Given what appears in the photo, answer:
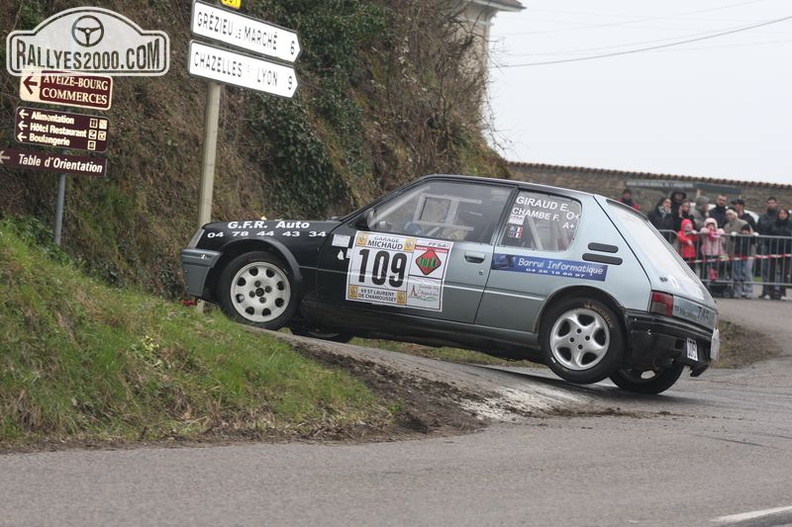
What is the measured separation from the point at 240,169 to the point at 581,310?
8.52m

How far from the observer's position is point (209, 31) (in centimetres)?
1243

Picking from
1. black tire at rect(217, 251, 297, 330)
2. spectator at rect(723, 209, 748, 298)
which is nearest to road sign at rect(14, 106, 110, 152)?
black tire at rect(217, 251, 297, 330)

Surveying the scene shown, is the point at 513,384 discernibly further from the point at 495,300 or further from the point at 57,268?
the point at 57,268

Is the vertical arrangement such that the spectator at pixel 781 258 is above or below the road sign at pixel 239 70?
below

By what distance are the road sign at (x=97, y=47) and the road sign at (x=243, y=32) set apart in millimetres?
631

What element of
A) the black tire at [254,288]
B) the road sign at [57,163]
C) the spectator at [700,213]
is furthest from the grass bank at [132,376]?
the spectator at [700,213]

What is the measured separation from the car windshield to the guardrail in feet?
51.1

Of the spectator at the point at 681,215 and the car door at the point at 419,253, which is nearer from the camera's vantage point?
the car door at the point at 419,253

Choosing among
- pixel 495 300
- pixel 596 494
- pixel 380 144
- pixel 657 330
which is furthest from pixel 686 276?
pixel 380 144

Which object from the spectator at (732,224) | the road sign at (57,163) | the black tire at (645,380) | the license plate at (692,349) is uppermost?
the spectator at (732,224)

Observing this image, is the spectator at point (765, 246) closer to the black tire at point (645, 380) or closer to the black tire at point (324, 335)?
the black tire at point (645, 380)

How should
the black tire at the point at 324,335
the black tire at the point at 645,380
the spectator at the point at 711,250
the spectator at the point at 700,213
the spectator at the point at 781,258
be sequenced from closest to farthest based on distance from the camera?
the black tire at the point at 645,380 → the black tire at the point at 324,335 → the spectator at the point at 711,250 → the spectator at the point at 781,258 → the spectator at the point at 700,213

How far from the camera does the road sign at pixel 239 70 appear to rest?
40.5ft

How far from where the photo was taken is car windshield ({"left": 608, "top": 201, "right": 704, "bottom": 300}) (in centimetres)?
1164
